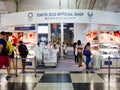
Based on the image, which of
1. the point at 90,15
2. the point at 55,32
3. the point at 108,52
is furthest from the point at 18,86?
the point at 55,32

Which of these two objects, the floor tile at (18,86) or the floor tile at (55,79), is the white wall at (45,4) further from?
the floor tile at (18,86)

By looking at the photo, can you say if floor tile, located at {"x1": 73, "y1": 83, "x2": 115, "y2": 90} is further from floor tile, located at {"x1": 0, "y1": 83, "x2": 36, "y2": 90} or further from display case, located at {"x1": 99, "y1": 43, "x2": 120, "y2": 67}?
display case, located at {"x1": 99, "y1": 43, "x2": 120, "y2": 67}

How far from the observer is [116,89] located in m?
8.59

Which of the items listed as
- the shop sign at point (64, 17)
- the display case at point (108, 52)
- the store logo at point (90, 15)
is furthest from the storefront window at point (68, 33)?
the store logo at point (90, 15)

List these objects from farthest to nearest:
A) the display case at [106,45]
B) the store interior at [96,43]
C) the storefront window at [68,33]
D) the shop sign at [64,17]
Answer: the storefront window at [68,33] → the display case at [106,45] → the store interior at [96,43] → the shop sign at [64,17]

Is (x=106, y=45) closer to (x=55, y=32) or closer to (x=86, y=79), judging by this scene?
(x=86, y=79)

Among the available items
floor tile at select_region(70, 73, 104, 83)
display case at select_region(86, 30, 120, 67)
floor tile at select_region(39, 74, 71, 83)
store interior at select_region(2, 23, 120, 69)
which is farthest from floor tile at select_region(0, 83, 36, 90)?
display case at select_region(86, 30, 120, 67)

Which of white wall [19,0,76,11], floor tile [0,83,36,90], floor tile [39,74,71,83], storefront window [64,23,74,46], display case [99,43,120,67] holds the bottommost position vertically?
floor tile [39,74,71,83]

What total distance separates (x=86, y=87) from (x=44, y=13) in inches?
194

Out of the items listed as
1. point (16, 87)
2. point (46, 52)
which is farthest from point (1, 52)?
point (46, 52)

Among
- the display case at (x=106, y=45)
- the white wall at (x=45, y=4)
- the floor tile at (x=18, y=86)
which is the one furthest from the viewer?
the white wall at (x=45, y=4)

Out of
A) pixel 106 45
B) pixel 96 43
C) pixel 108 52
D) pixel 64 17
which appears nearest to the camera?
pixel 64 17

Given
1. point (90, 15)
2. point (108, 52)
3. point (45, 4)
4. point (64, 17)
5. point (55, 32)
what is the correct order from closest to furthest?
point (64, 17) < point (90, 15) < point (108, 52) < point (45, 4) < point (55, 32)

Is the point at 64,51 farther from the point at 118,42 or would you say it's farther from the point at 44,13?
the point at 44,13
